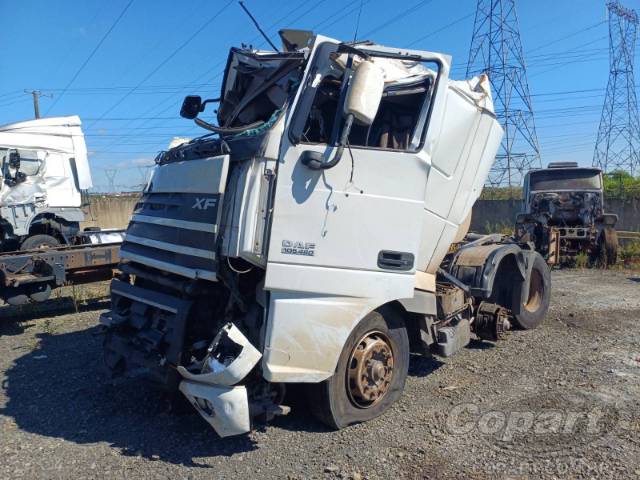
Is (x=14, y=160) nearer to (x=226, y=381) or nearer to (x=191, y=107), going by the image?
(x=191, y=107)

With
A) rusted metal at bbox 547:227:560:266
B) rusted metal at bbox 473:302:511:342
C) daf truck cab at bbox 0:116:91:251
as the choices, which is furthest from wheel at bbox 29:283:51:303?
rusted metal at bbox 547:227:560:266

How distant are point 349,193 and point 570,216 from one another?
1086 cm

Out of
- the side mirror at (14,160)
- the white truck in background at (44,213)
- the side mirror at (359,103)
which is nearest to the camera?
the side mirror at (359,103)

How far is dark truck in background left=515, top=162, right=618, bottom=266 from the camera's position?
1238 centimetres

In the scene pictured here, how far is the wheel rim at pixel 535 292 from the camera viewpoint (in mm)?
7031

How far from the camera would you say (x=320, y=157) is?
360 cm

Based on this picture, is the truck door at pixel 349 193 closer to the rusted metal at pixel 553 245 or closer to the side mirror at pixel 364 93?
the side mirror at pixel 364 93

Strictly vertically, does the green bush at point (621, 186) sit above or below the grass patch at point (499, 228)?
above

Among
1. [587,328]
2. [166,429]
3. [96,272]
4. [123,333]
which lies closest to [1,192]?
[96,272]

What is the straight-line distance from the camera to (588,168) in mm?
12930

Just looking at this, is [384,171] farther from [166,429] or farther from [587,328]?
[587,328]

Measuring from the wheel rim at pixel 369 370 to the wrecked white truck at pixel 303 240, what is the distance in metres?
0.01

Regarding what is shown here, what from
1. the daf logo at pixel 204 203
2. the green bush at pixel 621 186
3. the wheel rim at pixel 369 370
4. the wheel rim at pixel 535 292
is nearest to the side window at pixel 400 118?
the daf logo at pixel 204 203

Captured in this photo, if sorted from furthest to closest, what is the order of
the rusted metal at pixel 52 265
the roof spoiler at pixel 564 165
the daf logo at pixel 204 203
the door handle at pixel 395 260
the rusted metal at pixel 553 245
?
the roof spoiler at pixel 564 165 < the rusted metal at pixel 553 245 < the rusted metal at pixel 52 265 < the door handle at pixel 395 260 < the daf logo at pixel 204 203
